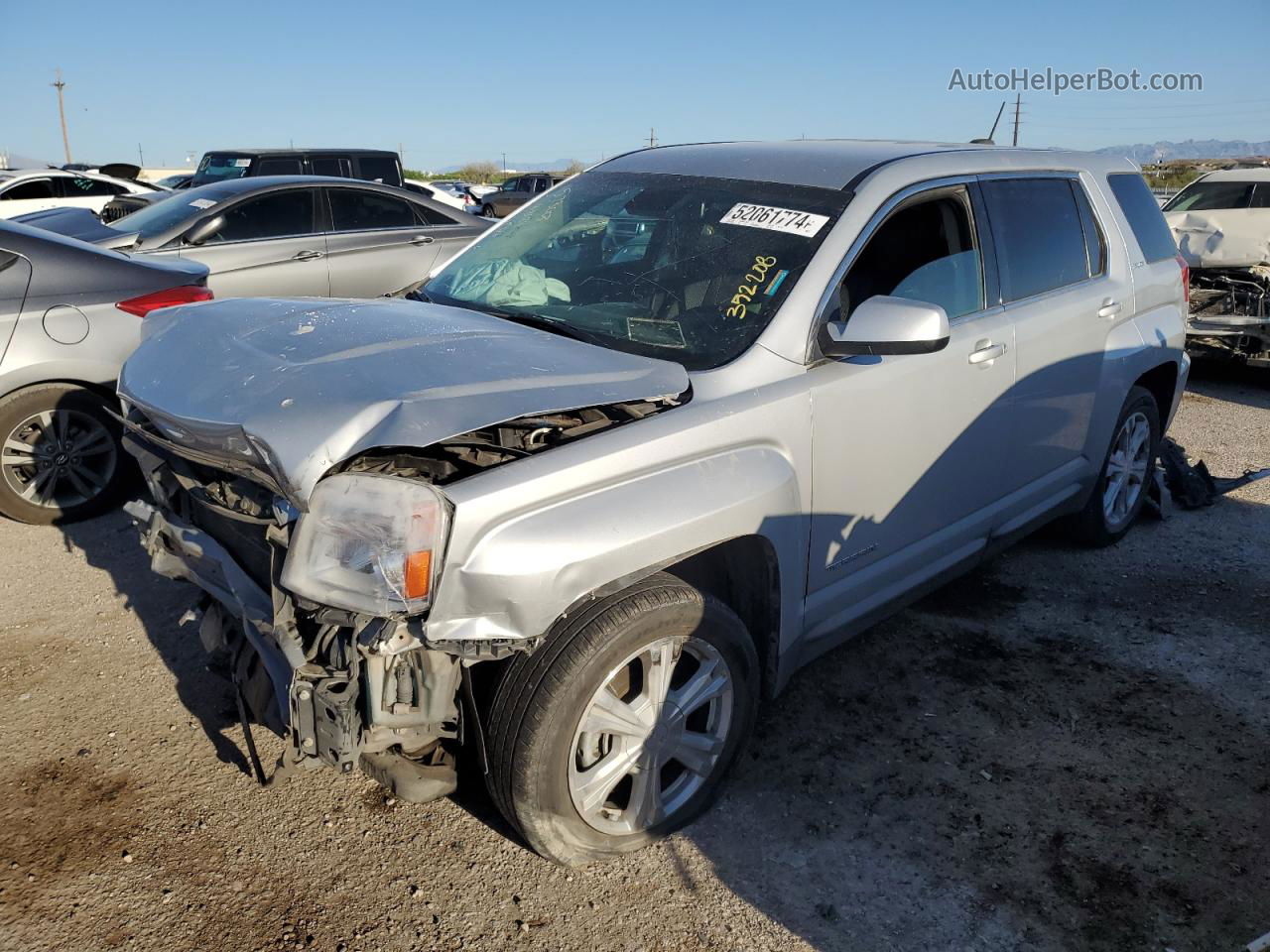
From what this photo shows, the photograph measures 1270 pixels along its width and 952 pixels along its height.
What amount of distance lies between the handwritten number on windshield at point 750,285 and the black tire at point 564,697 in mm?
910

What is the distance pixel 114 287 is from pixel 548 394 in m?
3.75

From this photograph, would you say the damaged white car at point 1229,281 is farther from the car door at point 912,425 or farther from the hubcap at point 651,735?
the hubcap at point 651,735

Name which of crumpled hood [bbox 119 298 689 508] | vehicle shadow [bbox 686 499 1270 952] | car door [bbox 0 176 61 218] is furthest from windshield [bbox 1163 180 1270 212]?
car door [bbox 0 176 61 218]

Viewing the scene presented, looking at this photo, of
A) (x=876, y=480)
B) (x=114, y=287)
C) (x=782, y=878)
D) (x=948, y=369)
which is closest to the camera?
(x=782, y=878)

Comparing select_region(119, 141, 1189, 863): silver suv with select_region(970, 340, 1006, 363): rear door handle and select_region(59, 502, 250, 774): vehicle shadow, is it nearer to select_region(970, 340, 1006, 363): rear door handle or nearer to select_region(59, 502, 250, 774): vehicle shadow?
select_region(970, 340, 1006, 363): rear door handle

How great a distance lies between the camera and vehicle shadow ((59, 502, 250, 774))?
339cm

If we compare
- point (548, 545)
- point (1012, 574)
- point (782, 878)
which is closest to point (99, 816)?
point (548, 545)

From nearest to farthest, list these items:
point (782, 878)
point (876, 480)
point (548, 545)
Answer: point (548, 545), point (782, 878), point (876, 480)

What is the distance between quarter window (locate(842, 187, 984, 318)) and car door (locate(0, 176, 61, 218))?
15274mm

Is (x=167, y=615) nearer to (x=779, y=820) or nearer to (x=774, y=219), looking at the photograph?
(x=779, y=820)

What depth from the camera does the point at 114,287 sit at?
5.08 meters

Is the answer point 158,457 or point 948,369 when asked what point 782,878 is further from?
point 158,457

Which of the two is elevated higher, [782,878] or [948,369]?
[948,369]

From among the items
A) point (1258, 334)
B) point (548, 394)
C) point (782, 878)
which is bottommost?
point (782, 878)
